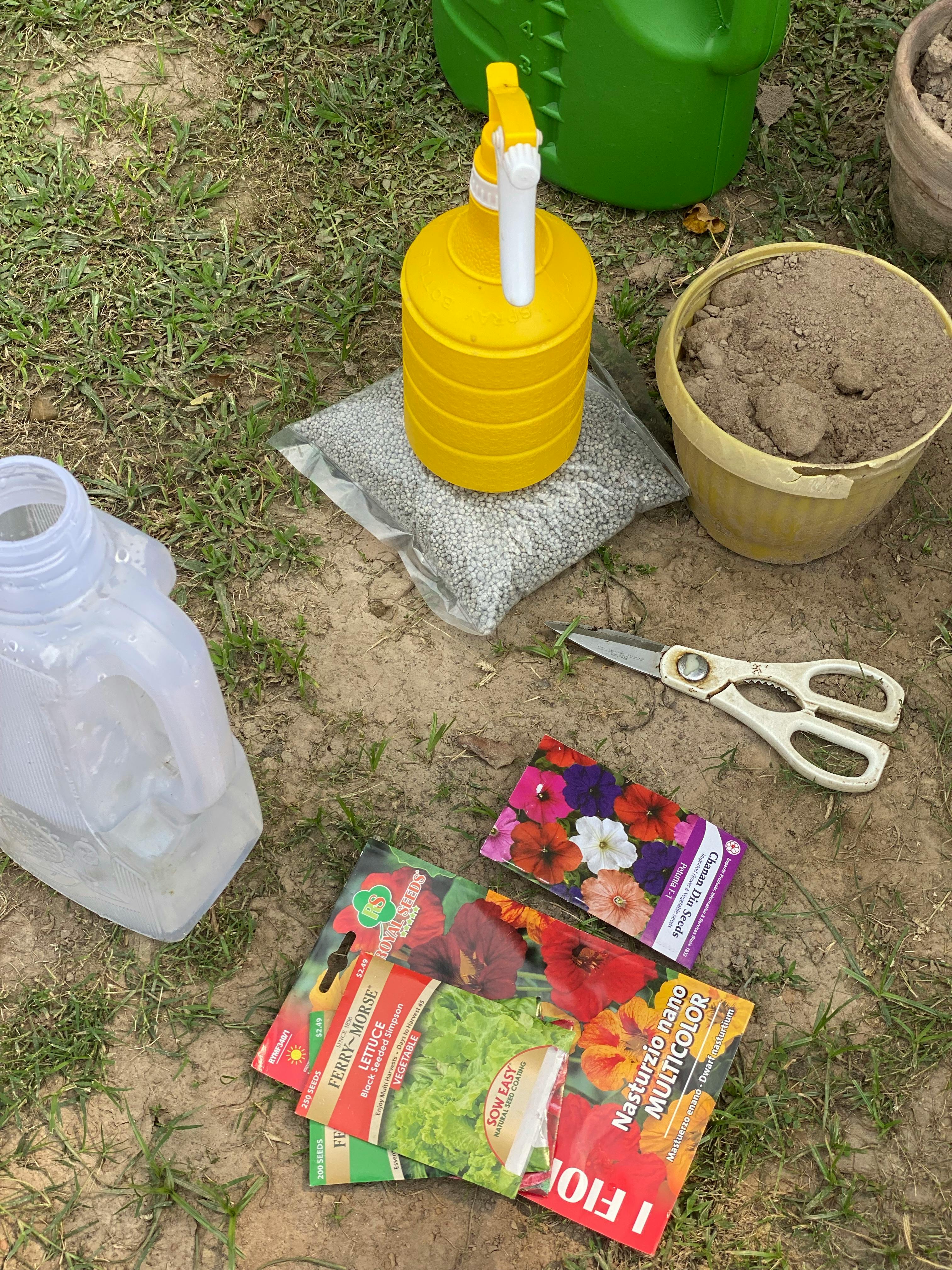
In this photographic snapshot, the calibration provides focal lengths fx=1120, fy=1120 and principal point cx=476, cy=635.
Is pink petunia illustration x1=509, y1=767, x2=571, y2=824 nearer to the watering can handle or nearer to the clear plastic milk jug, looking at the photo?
the clear plastic milk jug

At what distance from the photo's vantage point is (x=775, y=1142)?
1.41 meters

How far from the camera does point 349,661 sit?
1.72m

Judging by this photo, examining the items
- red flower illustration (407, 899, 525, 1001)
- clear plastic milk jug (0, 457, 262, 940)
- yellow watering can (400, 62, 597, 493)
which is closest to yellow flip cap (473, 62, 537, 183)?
yellow watering can (400, 62, 597, 493)

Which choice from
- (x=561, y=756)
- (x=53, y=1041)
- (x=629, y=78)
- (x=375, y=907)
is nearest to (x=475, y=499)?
(x=561, y=756)

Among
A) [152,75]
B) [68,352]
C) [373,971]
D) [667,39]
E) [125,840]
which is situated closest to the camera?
[125,840]

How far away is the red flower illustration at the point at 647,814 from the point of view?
1.58 m

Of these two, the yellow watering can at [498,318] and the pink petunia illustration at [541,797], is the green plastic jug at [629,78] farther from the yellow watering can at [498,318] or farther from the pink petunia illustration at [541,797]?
the pink petunia illustration at [541,797]

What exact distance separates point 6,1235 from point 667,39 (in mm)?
1934

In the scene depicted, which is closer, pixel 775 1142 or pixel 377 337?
pixel 775 1142

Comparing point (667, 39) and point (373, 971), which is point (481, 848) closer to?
point (373, 971)

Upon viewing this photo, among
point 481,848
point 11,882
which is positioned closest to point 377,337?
point 481,848

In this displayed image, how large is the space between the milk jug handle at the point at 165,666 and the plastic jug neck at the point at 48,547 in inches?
1.8

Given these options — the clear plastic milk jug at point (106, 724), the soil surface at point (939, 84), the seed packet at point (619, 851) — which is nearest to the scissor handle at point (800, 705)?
the seed packet at point (619, 851)

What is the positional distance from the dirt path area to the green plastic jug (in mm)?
91
